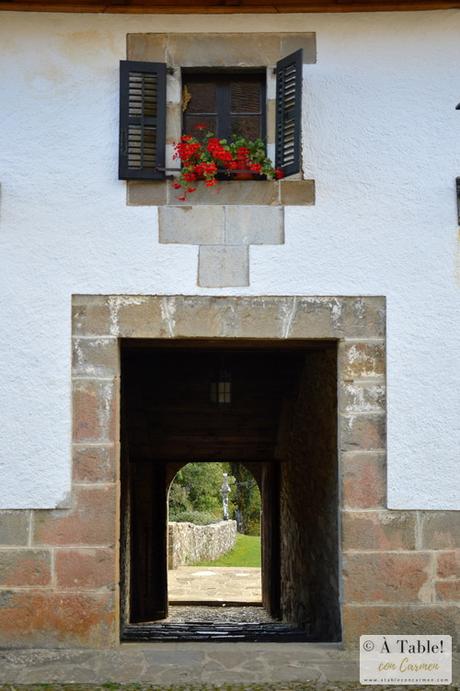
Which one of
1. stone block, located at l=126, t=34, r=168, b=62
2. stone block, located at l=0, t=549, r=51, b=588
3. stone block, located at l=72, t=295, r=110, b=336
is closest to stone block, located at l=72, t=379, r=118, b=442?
stone block, located at l=72, t=295, r=110, b=336

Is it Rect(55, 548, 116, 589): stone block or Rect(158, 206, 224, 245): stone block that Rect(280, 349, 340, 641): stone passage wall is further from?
Rect(55, 548, 116, 589): stone block

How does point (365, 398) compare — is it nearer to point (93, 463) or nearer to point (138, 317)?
point (138, 317)

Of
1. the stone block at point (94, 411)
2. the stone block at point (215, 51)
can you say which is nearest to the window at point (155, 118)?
the stone block at point (215, 51)

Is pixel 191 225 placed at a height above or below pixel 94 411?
above

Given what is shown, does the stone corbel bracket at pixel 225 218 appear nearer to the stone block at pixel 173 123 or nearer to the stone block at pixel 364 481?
the stone block at pixel 173 123

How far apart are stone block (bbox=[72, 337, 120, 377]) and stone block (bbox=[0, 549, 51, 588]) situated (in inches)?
43.7

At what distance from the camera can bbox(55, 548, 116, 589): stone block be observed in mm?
5227

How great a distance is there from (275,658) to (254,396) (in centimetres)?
430

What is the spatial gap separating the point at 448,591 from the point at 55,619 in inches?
93.0

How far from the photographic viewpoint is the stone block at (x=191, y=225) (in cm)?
542

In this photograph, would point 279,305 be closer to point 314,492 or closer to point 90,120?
point 90,120

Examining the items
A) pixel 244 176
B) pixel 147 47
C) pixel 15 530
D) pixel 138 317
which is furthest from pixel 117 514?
pixel 147 47

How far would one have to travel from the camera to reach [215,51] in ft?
18.3

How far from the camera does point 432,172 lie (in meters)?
5.47
